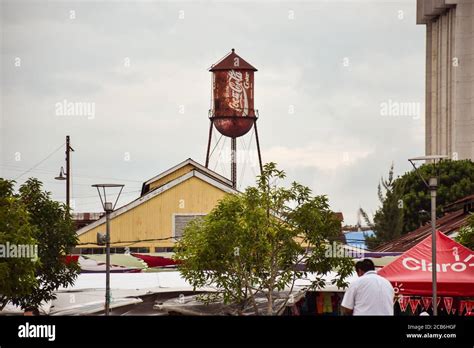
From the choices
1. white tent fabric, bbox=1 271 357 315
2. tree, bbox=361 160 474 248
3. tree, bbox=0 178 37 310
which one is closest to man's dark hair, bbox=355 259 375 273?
white tent fabric, bbox=1 271 357 315

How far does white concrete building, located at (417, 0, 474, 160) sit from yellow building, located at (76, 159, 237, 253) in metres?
48.0

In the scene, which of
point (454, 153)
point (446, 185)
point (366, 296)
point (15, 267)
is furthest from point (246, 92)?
point (366, 296)

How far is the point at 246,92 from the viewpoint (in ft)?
277

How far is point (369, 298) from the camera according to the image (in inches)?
447

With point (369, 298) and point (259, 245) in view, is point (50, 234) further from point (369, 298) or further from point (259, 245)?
point (369, 298)

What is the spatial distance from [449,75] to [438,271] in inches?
3561

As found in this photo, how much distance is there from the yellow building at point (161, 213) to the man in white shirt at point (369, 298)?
167 feet

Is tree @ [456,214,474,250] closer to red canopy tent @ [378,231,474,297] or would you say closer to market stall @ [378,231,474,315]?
market stall @ [378,231,474,315]

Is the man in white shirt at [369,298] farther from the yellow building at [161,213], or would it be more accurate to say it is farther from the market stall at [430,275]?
the yellow building at [161,213]

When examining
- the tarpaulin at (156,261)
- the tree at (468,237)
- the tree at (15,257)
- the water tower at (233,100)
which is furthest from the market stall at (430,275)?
the water tower at (233,100)

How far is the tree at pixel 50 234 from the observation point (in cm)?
3397

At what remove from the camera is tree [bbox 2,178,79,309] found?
111ft

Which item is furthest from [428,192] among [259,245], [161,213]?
[259,245]

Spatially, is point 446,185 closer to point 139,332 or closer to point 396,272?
point 396,272
